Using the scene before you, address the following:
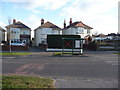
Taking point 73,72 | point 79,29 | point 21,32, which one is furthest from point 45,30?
point 73,72

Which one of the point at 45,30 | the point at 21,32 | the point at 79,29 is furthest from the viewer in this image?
the point at 21,32

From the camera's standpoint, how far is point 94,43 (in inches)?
1534

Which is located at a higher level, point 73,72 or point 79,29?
point 79,29

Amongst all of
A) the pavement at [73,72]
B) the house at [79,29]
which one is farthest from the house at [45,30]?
the pavement at [73,72]

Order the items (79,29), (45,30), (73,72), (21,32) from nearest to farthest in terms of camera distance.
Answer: (73,72) → (79,29) → (45,30) → (21,32)

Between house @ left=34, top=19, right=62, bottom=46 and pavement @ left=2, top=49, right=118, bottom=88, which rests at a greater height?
house @ left=34, top=19, right=62, bottom=46

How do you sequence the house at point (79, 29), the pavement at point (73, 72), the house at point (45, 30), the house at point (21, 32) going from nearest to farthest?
the pavement at point (73, 72) → the house at point (79, 29) → the house at point (21, 32) → the house at point (45, 30)

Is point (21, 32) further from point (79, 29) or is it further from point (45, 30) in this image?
point (79, 29)

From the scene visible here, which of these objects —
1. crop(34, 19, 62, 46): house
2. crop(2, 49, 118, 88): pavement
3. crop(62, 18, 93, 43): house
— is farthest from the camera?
crop(34, 19, 62, 46): house

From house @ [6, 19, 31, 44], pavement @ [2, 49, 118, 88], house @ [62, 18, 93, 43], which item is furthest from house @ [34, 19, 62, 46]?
pavement @ [2, 49, 118, 88]

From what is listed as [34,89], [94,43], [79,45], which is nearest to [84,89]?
[34,89]

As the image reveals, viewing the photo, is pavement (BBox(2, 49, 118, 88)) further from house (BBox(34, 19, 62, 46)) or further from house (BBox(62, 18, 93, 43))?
house (BBox(34, 19, 62, 46))

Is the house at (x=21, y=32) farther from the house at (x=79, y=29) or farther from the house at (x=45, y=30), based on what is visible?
the house at (x=79, y=29)

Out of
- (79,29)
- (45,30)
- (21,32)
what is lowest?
(21,32)
